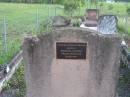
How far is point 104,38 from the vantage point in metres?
8.88

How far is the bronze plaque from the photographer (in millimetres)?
8884

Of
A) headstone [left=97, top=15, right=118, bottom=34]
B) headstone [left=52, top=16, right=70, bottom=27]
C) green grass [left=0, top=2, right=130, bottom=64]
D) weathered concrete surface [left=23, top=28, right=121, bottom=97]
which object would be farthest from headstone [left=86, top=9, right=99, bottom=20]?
weathered concrete surface [left=23, top=28, right=121, bottom=97]

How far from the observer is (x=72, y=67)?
29.8 feet

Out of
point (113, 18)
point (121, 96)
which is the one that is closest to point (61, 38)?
point (121, 96)

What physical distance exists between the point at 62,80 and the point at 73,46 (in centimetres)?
80

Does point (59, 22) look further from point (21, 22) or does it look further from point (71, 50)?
point (71, 50)

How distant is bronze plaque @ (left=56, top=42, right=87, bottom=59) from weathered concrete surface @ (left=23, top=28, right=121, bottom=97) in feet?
0.25

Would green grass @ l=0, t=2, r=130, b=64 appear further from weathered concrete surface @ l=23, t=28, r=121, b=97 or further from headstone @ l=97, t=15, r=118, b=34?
weathered concrete surface @ l=23, t=28, r=121, b=97

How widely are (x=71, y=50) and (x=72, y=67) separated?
389mm

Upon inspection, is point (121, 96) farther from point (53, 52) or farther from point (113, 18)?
point (113, 18)

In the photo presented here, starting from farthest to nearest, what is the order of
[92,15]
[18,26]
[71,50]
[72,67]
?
[92,15]
[18,26]
[72,67]
[71,50]

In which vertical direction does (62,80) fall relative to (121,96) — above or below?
above

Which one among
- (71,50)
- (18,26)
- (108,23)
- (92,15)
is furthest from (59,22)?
(71,50)

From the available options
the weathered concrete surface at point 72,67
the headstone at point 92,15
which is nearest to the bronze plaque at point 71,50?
the weathered concrete surface at point 72,67
